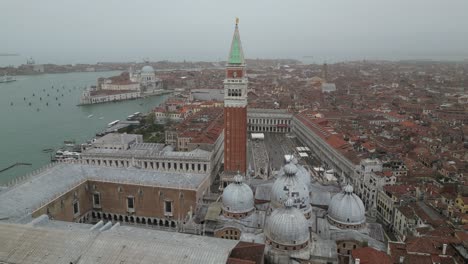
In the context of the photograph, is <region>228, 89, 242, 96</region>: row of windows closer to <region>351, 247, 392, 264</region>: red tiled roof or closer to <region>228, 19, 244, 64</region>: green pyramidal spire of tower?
<region>228, 19, 244, 64</region>: green pyramidal spire of tower

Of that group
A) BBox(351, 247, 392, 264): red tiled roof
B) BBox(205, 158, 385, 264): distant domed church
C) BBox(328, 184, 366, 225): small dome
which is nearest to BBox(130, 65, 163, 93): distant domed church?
BBox(205, 158, 385, 264): distant domed church

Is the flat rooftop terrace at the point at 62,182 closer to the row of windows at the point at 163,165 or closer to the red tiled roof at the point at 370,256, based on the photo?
the row of windows at the point at 163,165

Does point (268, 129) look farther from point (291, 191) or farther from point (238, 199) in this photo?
point (291, 191)

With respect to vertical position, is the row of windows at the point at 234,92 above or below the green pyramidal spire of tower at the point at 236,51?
below

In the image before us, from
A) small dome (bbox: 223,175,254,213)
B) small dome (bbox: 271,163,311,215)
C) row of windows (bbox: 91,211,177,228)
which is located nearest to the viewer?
small dome (bbox: 271,163,311,215)

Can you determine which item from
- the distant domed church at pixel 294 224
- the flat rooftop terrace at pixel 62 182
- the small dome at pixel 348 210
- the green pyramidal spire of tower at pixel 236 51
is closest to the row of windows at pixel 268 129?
the green pyramidal spire of tower at pixel 236 51

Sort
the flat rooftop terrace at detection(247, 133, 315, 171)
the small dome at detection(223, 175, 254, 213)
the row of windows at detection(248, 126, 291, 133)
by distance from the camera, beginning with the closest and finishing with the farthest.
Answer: the small dome at detection(223, 175, 254, 213)
the flat rooftop terrace at detection(247, 133, 315, 171)
the row of windows at detection(248, 126, 291, 133)
